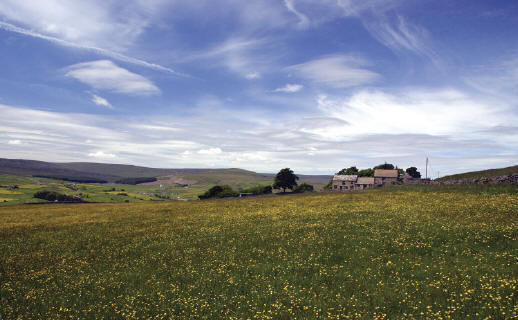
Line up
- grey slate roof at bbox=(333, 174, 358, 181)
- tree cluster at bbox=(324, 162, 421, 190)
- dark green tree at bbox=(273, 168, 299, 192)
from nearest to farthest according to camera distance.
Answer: dark green tree at bbox=(273, 168, 299, 192) < grey slate roof at bbox=(333, 174, 358, 181) < tree cluster at bbox=(324, 162, 421, 190)

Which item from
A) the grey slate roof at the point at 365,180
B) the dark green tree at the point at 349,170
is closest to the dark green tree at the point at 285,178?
the grey slate roof at the point at 365,180

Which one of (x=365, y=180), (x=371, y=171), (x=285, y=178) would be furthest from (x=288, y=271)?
(x=371, y=171)

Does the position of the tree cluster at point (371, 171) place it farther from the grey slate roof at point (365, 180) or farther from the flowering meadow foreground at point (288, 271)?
the flowering meadow foreground at point (288, 271)

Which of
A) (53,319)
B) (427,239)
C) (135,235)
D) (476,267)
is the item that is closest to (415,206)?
(427,239)

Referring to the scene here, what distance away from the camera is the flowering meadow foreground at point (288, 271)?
1084 cm

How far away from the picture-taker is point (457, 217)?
74.0 feet

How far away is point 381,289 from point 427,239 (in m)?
7.91

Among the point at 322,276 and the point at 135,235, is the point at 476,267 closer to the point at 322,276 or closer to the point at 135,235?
the point at 322,276

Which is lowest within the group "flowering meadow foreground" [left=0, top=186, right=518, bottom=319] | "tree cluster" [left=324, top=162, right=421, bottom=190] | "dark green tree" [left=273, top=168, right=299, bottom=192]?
"flowering meadow foreground" [left=0, top=186, right=518, bottom=319]

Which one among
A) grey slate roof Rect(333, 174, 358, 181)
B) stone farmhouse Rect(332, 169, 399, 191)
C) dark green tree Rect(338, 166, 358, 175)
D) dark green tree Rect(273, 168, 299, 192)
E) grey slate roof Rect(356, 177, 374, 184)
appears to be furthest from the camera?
dark green tree Rect(338, 166, 358, 175)

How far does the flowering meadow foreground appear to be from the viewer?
35.6 feet

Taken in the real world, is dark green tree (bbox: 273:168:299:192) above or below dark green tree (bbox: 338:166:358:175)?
below

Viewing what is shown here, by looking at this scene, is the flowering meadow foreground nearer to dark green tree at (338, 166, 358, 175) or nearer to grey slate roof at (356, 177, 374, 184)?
grey slate roof at (356, 177, 374, 184)

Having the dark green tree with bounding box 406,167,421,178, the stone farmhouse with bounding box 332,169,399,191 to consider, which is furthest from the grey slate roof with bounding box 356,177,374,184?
the dark green tree with bounding box 406,167,421,178
